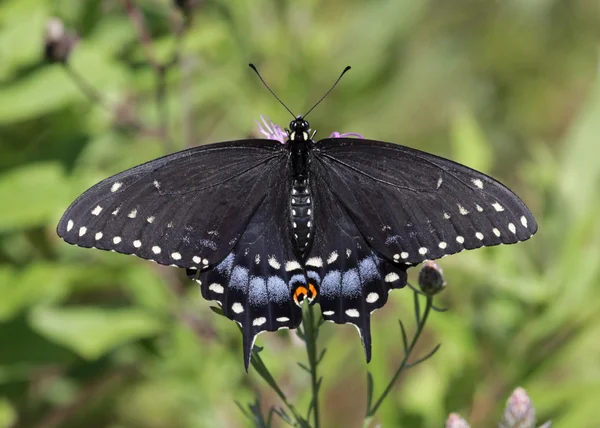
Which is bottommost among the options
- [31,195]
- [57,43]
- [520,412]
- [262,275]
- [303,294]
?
[520,412]


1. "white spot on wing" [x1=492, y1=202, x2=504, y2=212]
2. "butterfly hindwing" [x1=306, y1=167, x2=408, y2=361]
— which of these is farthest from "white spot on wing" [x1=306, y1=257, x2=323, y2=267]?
"white spot on wing" [x1=492, y1=202, x2=504, y2=212]

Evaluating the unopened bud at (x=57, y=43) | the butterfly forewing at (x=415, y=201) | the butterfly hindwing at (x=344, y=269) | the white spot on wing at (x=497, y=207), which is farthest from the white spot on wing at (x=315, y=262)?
the unopened bud at (x=57, y=43)

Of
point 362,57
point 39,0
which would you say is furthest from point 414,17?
point 39,0

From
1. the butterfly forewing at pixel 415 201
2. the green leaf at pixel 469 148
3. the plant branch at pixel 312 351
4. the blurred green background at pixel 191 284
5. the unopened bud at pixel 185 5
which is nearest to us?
the plant branch at pixel 312 351

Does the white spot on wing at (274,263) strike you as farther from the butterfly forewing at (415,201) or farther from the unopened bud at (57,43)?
the unopened bud at (57,43)

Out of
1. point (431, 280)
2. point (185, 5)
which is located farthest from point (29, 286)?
point (431, 280)

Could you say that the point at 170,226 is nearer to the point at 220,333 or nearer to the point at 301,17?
the point at 220,333

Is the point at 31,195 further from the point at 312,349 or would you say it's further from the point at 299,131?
the point at 312,349
